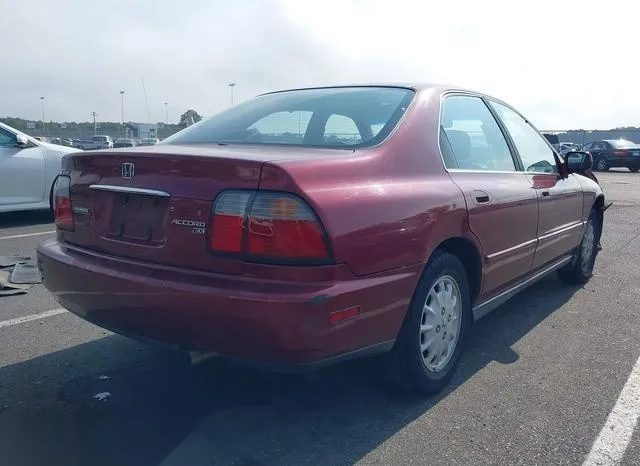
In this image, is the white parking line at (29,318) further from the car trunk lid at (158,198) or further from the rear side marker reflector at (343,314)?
the rear side marker reflector at (343,314)

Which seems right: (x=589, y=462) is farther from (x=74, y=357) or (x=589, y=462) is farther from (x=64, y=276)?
(x=74, y=357)

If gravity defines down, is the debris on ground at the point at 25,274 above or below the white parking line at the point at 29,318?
below

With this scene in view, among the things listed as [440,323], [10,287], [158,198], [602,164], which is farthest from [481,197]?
[602,164]

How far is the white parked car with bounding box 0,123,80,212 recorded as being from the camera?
8422 millimetres

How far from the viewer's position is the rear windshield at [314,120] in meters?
3.22

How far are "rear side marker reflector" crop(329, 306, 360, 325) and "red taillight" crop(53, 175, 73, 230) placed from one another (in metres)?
1.54

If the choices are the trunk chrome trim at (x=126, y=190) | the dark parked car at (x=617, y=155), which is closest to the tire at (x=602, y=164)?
the dark parked car at (x=617, y=155)

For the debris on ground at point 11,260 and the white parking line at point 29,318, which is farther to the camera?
the debris on ground at point 11,260

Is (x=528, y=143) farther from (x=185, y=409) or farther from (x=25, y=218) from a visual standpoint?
(x=25, y=218)

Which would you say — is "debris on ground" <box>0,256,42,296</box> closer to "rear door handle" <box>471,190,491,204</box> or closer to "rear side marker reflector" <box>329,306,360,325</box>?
"rear side marker reflector" <box>329,306,360,325</box>

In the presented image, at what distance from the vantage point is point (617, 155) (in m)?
28.5

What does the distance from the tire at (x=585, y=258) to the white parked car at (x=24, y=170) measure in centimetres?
644

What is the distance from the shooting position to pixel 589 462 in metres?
2.67

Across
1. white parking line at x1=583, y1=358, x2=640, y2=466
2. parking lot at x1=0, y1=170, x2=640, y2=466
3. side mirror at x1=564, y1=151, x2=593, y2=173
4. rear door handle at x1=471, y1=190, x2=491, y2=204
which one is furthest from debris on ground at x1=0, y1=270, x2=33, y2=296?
side mirror at x1=564, y1=151, x2=593, y2=173
